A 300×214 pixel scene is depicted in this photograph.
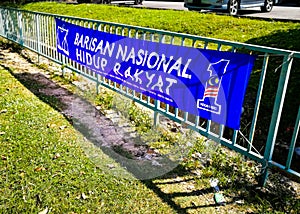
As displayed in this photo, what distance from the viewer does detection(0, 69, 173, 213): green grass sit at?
2924mm

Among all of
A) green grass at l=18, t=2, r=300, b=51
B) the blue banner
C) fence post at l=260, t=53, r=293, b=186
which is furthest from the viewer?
green grass at l=18, t=2, r=300, b=51

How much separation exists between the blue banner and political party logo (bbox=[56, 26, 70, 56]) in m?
0.78

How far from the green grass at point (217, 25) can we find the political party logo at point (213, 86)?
368 cm

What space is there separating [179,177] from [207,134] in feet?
1.90

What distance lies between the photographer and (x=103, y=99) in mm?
5598

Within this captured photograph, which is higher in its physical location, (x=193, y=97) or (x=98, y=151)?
(x=193, y=97)

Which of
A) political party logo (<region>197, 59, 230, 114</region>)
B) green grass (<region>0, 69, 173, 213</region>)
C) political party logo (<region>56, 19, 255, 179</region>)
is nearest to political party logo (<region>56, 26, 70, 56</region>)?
political party logo (<region>56, 19, 255, 179</region>)

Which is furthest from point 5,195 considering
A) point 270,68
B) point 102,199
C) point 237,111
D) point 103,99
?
point 270,68

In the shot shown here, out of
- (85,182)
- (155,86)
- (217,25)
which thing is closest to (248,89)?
(155,86)

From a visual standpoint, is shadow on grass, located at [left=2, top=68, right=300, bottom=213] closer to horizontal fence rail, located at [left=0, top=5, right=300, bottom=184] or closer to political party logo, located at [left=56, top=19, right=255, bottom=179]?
political party logo, located at [left=56, top=19, right=255, bottom=179]

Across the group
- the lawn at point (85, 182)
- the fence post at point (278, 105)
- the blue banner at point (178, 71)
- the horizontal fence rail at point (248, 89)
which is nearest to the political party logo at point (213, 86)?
the blue banner at point (178, 71)

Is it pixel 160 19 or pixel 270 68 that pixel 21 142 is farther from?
pixel 160 19

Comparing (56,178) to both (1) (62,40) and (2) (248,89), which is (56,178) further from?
(1) (62,40)

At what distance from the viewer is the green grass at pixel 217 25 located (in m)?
7.09
